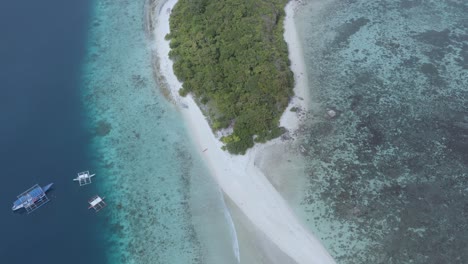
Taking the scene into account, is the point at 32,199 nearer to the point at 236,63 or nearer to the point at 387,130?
the point at 236,63

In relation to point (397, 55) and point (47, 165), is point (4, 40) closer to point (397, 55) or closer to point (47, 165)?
point (47, 165)

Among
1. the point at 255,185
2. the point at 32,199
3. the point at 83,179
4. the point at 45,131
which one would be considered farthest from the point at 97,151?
the point at 255,185

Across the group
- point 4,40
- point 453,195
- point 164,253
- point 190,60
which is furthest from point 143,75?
point 453,195

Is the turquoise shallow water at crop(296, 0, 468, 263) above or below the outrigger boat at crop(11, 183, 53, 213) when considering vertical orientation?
below

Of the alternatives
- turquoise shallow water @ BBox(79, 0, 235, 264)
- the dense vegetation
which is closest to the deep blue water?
turquoise shallow water @ BBox(79, 0, 235, 264)

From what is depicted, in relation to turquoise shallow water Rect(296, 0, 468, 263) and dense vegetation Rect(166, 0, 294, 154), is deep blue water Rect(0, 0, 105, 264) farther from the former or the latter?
turquoise shallow water Rect(296, 0, 468, 263)

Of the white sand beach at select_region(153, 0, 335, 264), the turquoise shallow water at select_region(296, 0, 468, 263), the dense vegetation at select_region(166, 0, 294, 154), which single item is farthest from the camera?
the dense vegetation at select_region(166, 0, 294, 154)

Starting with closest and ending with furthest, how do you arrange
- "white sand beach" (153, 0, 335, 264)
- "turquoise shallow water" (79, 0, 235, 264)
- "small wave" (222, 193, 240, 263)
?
"small wave" (222, 193, 240, 263), "white sand beach" (153, 0, 335, 264), "turquoise shallow water" (79, 0, 235, 264)
